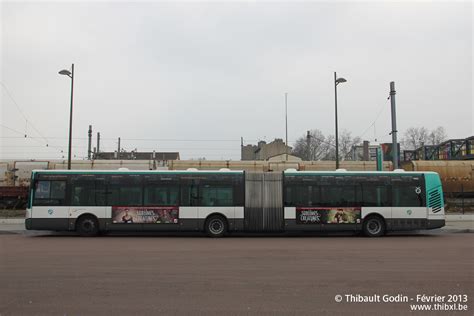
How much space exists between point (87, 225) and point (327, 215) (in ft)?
35.3

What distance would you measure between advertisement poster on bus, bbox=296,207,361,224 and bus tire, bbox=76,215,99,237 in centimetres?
907

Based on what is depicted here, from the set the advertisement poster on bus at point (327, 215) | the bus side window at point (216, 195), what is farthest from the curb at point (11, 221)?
the advertisement poster on bus at point (327, 215)

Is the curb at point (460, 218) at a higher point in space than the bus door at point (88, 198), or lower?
lower

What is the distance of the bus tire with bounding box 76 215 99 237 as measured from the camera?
60.4 feet

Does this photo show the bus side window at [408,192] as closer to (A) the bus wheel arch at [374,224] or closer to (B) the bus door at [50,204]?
(A) the bus wheel arch at [374,224]

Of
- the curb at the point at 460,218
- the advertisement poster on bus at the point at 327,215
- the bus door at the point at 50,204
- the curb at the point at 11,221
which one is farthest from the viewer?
the curb at the point at 460,218

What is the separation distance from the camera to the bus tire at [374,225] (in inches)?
724

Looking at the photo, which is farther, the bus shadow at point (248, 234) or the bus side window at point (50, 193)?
the bus shadow at point (248, 234)

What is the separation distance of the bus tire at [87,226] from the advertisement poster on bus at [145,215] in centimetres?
89
